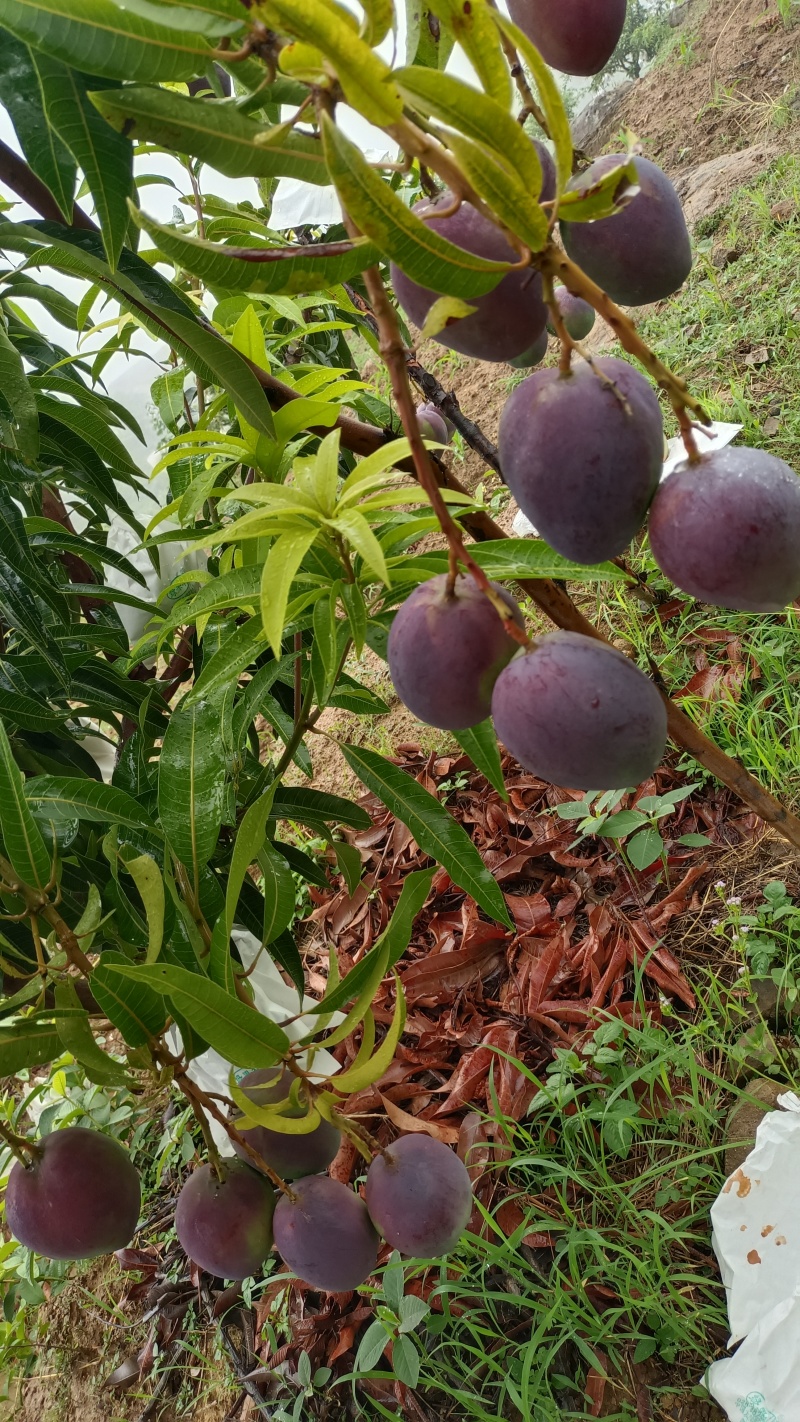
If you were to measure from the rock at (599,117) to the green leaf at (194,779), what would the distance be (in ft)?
13.0

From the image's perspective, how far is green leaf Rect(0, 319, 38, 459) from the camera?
833 millimetres

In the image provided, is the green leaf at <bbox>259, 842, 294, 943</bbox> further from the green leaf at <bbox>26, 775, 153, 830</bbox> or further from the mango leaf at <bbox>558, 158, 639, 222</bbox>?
the mango leaf at <bbox>558, 158, 639, 222</bbox>

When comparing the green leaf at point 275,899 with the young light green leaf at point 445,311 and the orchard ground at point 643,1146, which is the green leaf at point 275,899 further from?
the young light green leaf at point 445,311

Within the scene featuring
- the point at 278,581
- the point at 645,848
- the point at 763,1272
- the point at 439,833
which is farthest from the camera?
the point at 645,848

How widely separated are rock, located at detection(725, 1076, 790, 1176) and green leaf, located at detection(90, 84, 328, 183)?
4.12ft

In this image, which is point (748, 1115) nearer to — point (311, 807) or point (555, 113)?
point (311, 807)

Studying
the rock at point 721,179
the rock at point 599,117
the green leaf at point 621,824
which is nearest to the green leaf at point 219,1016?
the green leaf at point 621,824

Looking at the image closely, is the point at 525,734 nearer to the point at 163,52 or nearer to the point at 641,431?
the point at 641,431

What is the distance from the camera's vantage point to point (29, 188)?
0.79m

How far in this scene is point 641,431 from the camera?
1.26ft

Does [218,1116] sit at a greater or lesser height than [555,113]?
lesser

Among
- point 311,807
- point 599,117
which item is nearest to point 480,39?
point 311,807

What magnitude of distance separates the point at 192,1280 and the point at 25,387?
164 cm

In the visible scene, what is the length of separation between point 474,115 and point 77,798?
736mm
